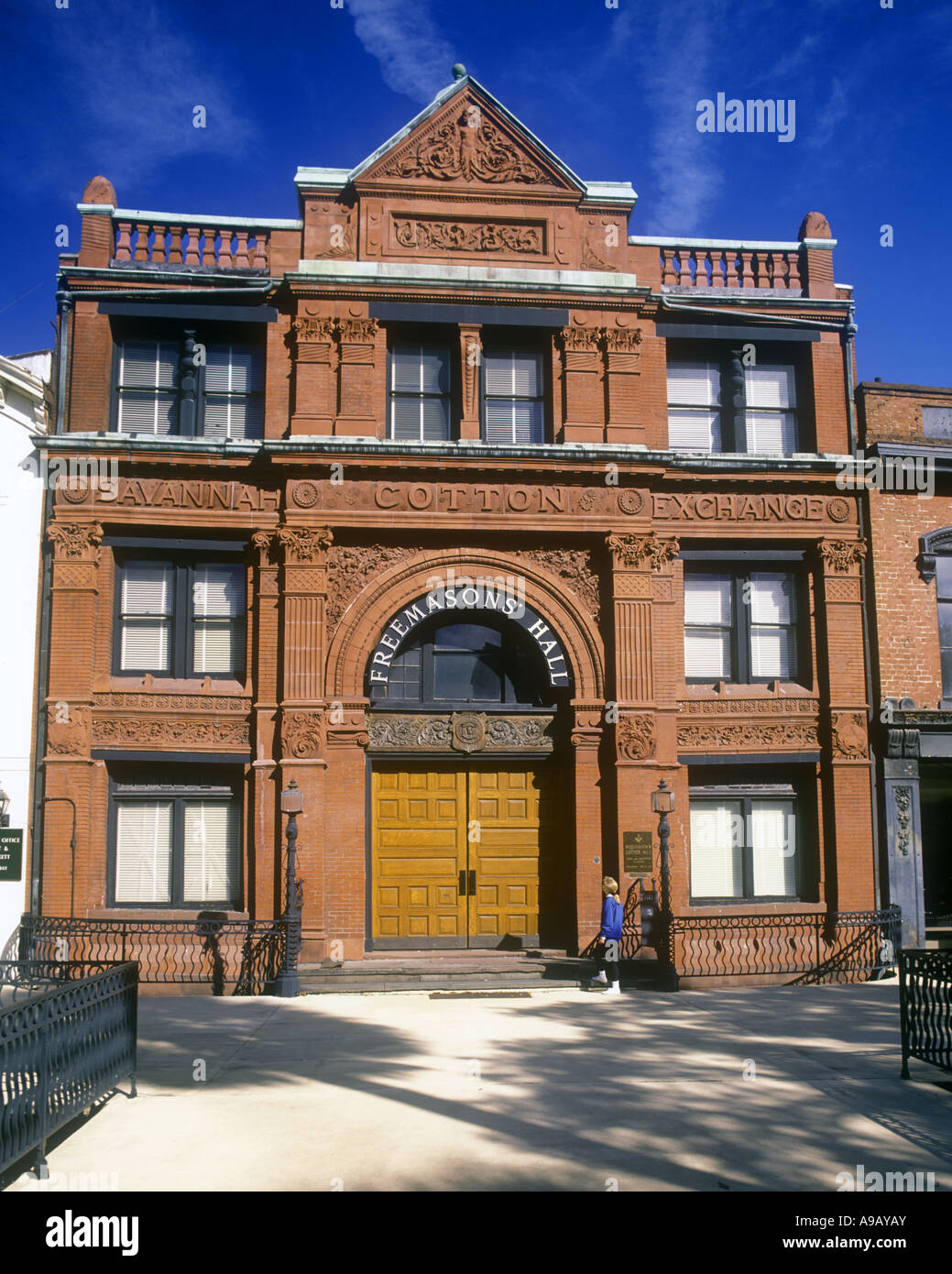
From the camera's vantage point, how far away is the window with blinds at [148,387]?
64.7ft

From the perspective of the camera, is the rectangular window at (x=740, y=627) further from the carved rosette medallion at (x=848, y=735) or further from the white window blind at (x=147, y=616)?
the white window blind at (x=147, y=616)

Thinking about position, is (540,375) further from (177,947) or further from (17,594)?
(177,947)

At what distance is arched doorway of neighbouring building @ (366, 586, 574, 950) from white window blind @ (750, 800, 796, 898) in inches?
143

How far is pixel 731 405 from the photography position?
20.8 metres

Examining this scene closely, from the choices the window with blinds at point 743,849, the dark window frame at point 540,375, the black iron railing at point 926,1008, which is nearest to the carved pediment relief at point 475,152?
the dark window frame at point 540,375

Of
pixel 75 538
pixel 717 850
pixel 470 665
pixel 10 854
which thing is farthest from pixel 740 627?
pixel 10 854

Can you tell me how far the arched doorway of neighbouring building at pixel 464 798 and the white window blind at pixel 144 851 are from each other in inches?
141

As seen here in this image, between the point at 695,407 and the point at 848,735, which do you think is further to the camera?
the point at 695,407

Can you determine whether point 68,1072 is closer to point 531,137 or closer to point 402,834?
point 402,834

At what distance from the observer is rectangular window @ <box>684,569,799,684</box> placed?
20062 millimetres

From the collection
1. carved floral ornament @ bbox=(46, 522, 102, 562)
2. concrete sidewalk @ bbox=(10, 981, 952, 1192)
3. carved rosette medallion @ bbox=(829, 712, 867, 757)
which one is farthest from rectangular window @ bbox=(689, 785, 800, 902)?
carved floral ornament @ bbox=(46, 522, 102, 562)

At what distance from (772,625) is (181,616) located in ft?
36.1

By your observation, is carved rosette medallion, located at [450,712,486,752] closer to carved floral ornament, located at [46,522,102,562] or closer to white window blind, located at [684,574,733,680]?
white window blind, located at [684,574,733,680]

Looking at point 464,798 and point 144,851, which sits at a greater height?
point 464,798
